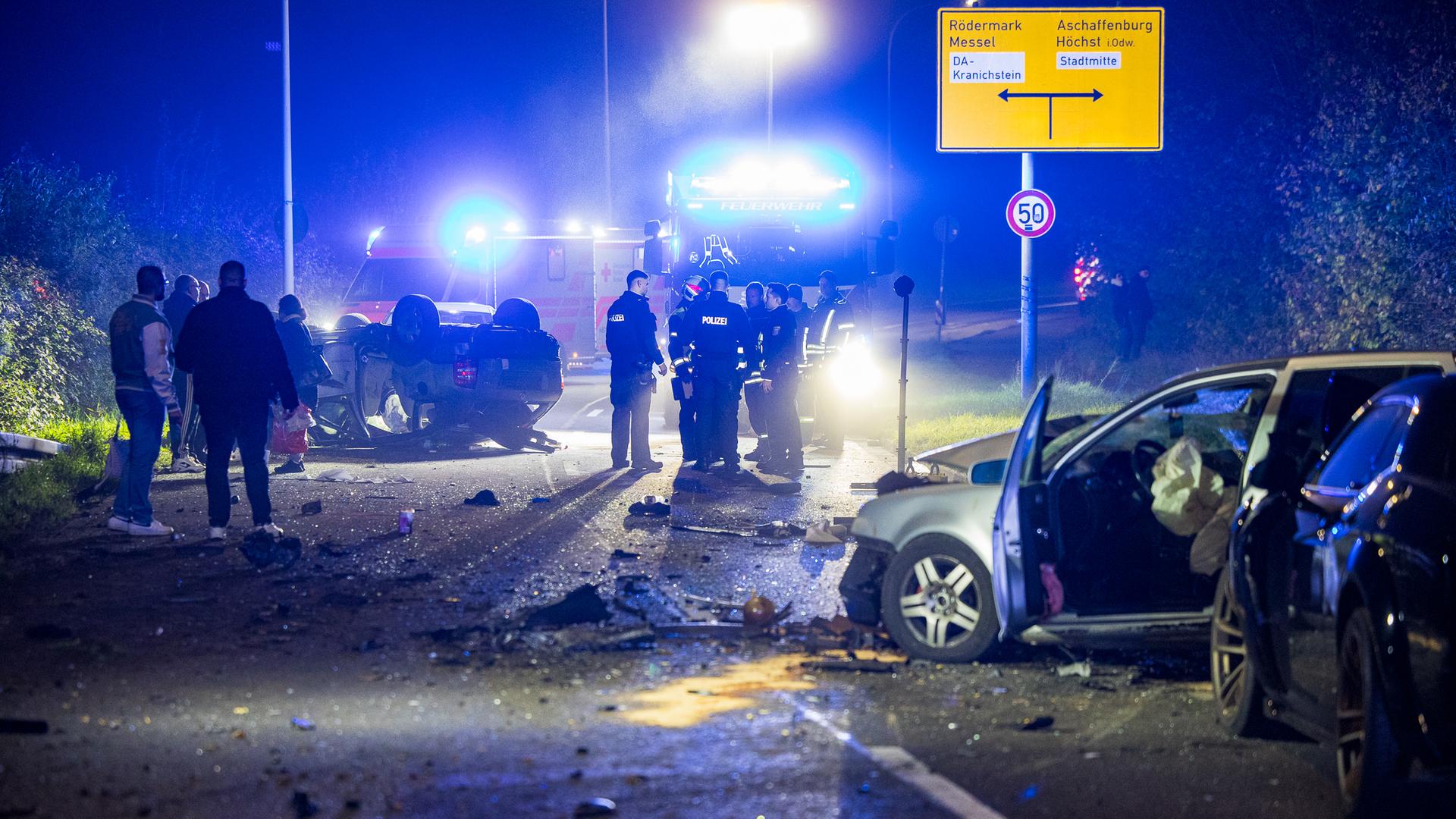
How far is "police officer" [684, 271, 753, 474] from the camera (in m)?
14.5

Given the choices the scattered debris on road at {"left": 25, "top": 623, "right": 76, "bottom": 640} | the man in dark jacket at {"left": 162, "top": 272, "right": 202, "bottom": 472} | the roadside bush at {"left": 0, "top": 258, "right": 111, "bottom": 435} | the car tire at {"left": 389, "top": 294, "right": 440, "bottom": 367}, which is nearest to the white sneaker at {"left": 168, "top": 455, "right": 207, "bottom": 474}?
the man in dark jacket at {"left": 162, "top": 272, "right": 202, "bottom": 472}

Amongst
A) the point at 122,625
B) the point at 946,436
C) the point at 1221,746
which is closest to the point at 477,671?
the point at 122,625

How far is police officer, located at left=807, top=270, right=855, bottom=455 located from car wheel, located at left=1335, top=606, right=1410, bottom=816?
12.8m

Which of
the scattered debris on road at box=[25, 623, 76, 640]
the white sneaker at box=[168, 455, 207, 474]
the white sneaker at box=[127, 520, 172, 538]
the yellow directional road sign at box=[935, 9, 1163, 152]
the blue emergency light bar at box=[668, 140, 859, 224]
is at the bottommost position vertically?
the scattered debris on road at box=[25, 623, 76, 640]

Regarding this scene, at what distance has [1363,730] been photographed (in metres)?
4.07

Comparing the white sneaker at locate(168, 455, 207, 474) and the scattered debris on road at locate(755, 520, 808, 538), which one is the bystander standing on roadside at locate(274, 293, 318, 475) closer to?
the white sneaker at locate(168, 455, 207, 474)

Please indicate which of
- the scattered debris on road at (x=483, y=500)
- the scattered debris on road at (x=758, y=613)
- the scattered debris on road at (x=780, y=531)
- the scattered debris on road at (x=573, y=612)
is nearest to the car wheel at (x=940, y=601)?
the scattered debris on road at (x=758, y=613)

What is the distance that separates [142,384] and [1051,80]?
497 inches

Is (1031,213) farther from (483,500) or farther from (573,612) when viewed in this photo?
(573,612)

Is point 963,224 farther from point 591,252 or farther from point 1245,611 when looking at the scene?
point 1245,611

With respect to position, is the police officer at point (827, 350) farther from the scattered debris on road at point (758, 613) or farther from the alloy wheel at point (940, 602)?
the alloy wheel at point (940, 602)

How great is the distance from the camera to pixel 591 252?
28.9m

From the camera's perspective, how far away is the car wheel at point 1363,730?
3934mm

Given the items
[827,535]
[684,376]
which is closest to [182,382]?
[684,376]
